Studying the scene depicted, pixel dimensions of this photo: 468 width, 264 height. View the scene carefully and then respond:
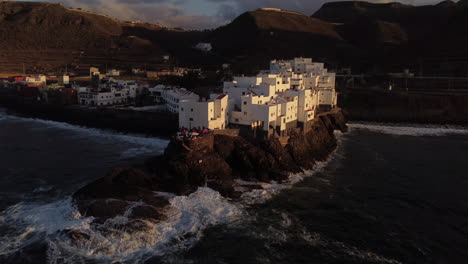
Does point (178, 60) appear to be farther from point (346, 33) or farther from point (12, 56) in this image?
point (346, 33)

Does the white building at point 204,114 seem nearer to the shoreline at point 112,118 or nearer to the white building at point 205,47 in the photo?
the shoreline at point 112,118

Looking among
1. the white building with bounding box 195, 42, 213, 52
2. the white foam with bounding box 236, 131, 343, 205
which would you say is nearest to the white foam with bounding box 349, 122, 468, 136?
the white foam with bounding box 236, 131, 343, 205

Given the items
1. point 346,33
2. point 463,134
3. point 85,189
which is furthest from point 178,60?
point 85,189

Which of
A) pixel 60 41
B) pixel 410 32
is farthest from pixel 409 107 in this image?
pixel 60 41

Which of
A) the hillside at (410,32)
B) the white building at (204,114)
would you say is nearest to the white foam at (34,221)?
the white building at (204,114)

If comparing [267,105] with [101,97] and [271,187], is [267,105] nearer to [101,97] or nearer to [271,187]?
[271,187]
